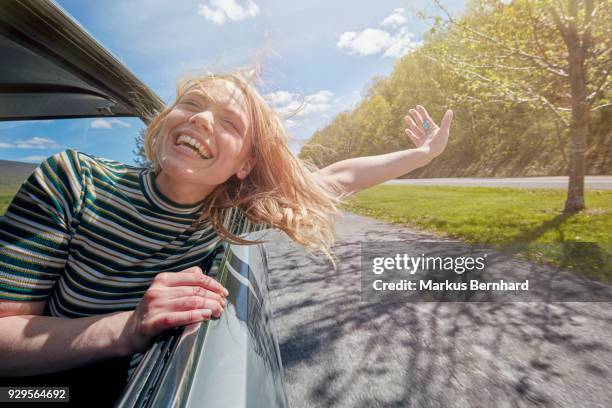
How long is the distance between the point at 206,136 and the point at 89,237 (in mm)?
520

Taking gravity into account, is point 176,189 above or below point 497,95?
below

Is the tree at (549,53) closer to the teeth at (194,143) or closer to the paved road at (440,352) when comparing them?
the paved road at (440,352)

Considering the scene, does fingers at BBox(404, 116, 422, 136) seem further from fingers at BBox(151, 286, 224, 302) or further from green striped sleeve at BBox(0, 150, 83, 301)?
green striped sleeve at BBox(0, 150, 83, 301)

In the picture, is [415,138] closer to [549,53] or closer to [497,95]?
[497,95]

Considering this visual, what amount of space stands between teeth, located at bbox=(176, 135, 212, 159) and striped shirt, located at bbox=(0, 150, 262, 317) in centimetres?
21

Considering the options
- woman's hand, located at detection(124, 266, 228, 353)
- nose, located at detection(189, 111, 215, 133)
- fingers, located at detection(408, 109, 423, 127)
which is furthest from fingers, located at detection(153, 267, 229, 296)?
fingers, located at detection(408, 109, 423, 127)

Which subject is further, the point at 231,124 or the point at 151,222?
the point at 231,124

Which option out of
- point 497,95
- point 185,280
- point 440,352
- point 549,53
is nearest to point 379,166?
point 185,280

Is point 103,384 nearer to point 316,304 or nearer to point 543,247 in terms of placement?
point 316,304

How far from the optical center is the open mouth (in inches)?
51.4

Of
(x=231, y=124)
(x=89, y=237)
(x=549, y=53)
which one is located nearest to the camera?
(x=89, y=237)

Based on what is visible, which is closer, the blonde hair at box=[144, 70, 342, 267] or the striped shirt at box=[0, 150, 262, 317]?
the striped shirt at box=[0, 150, 262, 317]

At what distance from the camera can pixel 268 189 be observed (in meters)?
1.80

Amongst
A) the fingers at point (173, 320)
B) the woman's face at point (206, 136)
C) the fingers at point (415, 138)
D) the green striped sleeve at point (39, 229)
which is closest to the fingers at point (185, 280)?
the fingers at point (173, 320)
